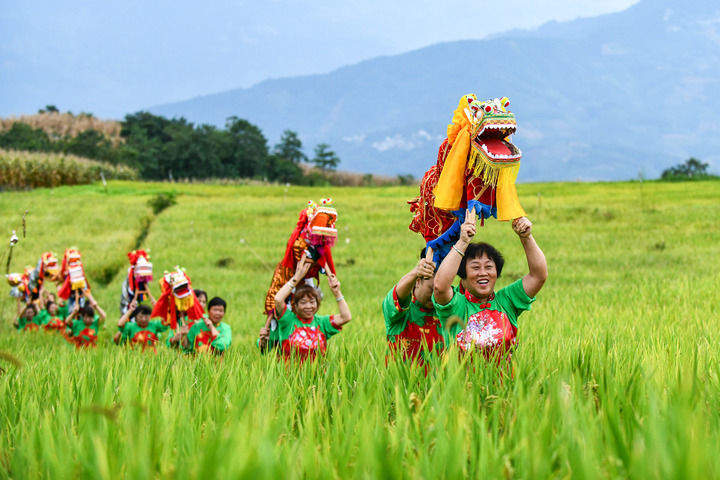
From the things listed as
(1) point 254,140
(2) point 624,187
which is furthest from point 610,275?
(1) point 254,140

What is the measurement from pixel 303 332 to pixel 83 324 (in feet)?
16.8

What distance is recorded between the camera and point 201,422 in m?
2.45

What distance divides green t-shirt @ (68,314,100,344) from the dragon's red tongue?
276 inches

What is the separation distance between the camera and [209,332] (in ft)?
21.3

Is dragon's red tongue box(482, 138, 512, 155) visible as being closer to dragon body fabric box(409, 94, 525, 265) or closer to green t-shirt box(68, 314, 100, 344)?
dragon body fabric box(409, 94, 525, 265)

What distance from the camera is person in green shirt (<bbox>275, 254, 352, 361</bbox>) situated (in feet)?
16.2

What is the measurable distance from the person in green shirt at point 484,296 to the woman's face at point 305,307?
1.59 m

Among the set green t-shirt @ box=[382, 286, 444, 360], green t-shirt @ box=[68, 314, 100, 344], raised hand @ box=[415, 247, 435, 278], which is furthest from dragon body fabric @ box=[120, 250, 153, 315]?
raised hand @ box=[415, 247, 435, 278]

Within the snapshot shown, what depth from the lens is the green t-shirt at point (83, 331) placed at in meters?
8.77

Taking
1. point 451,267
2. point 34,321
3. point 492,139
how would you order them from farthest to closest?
1. point 34,321
2. point 492,139
3. point 451,267

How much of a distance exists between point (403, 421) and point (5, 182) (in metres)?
46.4

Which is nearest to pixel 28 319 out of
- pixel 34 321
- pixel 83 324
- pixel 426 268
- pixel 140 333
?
pixel 34 321

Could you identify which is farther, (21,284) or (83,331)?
(21,284)

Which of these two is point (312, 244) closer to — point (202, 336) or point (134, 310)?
point (202, 336)
